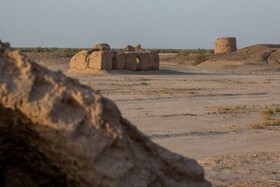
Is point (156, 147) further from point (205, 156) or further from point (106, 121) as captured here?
point (205, 156)

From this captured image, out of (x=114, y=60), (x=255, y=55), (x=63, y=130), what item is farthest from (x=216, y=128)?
(x=255, y=55)

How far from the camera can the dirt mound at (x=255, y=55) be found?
39.4m

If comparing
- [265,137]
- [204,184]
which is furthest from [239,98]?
[204,184]

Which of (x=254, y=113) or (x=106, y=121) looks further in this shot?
(x=254, y=113)

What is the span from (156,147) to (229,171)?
278 centimetres

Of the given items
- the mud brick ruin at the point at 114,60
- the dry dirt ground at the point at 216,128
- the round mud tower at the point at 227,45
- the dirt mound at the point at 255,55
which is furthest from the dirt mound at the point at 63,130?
the round mud tower at the point at 227,45

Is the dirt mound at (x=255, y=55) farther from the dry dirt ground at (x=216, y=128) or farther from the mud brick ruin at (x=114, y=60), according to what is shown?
the dry dirt ground at (x=216, y=128)

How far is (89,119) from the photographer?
A: 2.72 meters

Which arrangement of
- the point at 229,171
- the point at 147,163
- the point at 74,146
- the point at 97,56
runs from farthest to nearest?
the point at 97,56 → the point at 229,171 → the point at 147,163 → the point at 74,146

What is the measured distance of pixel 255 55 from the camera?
4069 centimetres

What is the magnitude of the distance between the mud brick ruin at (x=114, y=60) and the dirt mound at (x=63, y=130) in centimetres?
2083

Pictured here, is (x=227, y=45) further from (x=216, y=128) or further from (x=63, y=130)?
(x=63, y=130)

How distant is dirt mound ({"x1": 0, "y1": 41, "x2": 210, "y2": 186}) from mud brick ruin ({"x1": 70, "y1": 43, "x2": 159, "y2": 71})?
20.8 meters

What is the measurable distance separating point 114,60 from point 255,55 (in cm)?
2133
